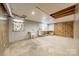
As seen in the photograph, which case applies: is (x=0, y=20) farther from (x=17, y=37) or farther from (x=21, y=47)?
(x=21, y=47)

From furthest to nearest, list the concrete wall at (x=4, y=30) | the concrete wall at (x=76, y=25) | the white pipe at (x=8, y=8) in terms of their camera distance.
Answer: the concrete wall at (x=4, y=30)
the concrete wall at (x=76, y=25)
the white pipe at (x=8, y=8)

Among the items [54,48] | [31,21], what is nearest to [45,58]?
[54,48]

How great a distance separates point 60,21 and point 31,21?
0.57 meters

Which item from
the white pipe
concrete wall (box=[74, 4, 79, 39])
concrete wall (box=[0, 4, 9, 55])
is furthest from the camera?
concrete wall (box=[0, 4, 9, 55])

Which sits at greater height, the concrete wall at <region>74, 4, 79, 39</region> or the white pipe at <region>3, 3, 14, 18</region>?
the white pipe at <region>3, 3, 14, 18</region>

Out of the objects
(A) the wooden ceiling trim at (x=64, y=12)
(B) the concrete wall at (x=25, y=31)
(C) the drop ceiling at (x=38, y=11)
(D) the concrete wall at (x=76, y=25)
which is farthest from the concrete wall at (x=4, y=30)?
(D) the concrete wall at (x=76, y=25)

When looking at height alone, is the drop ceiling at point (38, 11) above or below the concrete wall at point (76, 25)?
above

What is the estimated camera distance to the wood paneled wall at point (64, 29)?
1.65 m

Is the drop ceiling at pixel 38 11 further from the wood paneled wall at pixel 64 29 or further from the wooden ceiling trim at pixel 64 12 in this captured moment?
the wood paneled wall at pixel 64 29

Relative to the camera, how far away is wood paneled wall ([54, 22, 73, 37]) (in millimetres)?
1655

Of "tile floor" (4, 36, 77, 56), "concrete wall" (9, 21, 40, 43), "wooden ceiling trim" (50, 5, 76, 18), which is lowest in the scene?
"tile floor" (4, 36, 77, 56)

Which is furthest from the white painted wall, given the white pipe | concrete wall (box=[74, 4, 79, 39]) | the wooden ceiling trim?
concrete wall (box=[74, 4, 79, 39])

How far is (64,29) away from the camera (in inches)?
70.2

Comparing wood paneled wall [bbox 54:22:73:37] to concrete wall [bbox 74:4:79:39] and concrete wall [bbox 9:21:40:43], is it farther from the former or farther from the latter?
concrete wall [bbox 9:21:40:43]
